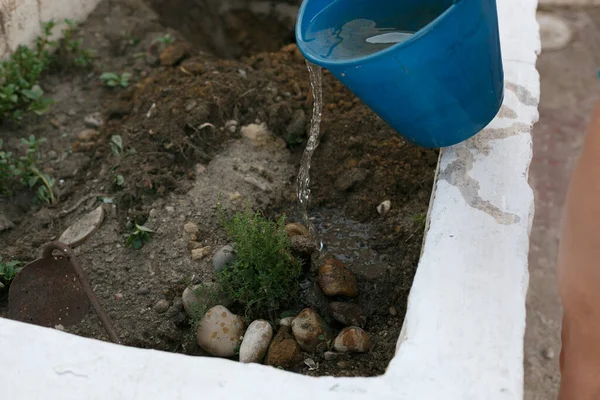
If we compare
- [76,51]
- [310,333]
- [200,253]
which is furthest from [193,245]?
[76,51]

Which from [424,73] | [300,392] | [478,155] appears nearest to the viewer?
[300,392]

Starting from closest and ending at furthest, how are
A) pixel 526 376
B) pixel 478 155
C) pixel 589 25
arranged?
1. pixel 478 155
2. pixel 526 376
3. pixel 589 25

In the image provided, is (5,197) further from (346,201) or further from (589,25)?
(589,25)

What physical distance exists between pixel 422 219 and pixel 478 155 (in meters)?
0.30

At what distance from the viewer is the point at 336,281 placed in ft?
7.20

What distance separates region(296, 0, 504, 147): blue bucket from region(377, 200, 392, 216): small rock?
1.43ft

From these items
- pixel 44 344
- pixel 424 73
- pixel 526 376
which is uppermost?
pixel 424 73

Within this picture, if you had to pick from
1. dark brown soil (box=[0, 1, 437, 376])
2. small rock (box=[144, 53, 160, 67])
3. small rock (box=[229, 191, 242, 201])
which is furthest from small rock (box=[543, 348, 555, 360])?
small rock (box=[144, 53, 160, 67])

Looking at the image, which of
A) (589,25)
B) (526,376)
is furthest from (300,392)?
(589,25)

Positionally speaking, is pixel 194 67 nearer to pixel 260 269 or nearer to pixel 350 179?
pixel 350 179

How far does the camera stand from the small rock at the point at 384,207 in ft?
8.20

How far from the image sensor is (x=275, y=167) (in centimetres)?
273

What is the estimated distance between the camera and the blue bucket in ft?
5.70

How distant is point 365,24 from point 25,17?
1.72m
